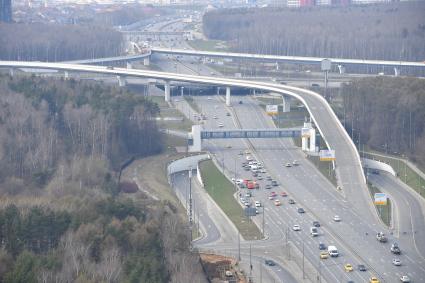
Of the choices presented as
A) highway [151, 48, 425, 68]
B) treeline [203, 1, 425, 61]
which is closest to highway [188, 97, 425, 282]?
treeline [203, 1, 425, 61]

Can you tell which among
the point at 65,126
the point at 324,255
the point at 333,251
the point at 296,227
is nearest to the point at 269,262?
the point at 324,255

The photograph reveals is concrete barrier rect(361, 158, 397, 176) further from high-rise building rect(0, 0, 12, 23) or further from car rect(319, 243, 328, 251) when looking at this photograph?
high-rise building rect(0, 0, 12, 23)

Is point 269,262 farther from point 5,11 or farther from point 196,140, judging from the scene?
point 5,11

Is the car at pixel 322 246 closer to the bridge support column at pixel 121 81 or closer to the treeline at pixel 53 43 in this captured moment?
the bridge support column at pixel 121 81

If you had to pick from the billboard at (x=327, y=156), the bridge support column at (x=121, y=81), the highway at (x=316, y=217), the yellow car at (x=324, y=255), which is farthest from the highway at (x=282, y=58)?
the yellow car at (x=324, y=255)

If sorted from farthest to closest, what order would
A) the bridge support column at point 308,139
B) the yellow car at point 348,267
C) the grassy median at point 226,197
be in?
the bridge support column at point 308,139, the grassy median at point 226,197, the yellow car at point 348,267

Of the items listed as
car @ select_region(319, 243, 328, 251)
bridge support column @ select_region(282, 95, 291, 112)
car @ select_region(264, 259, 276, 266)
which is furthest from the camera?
bridge support column @ select_region(282, 95, 291, 112)
